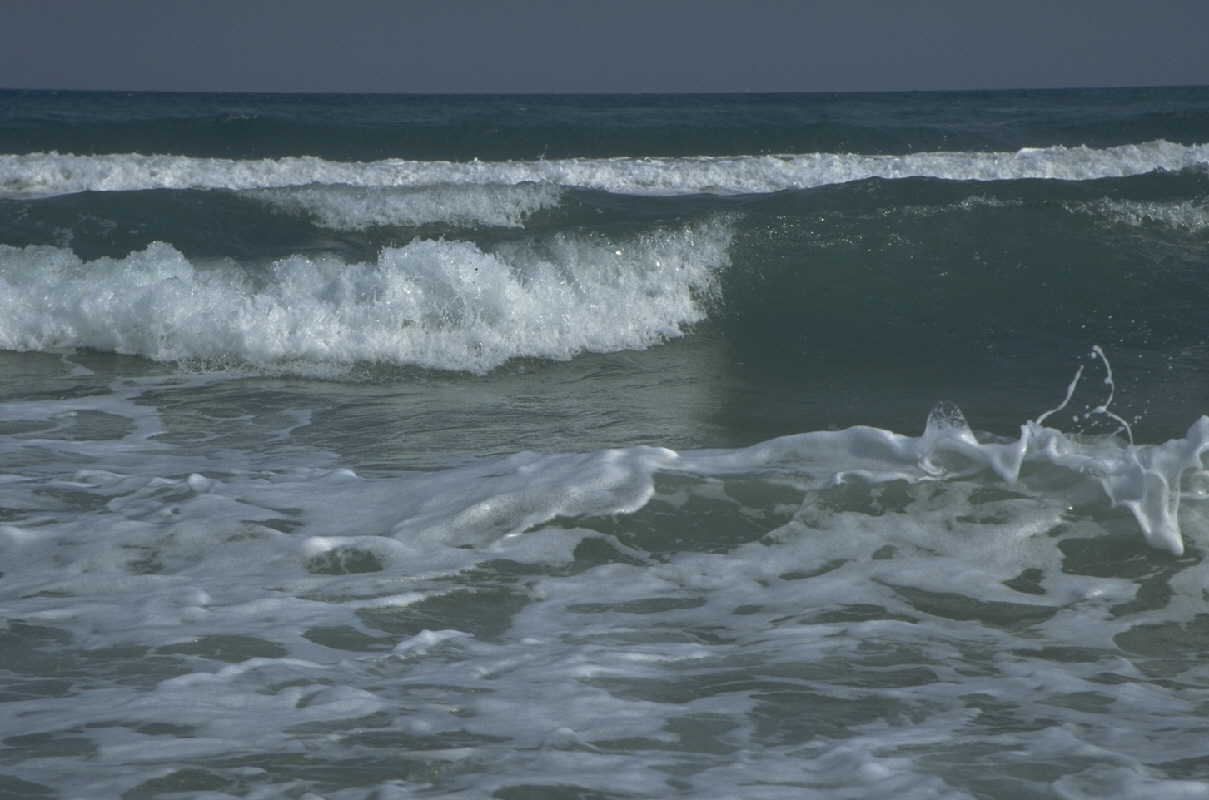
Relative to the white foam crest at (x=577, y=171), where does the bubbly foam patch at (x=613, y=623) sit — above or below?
below

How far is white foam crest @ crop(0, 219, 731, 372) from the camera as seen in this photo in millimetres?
7402

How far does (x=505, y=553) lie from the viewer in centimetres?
380

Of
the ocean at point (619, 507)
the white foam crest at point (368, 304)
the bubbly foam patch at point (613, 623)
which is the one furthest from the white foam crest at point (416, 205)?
the bubbly foam patch at point (613, 623)

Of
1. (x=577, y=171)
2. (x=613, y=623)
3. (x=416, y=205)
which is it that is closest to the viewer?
(x=613, y=623)

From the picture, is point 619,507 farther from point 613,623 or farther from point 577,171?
point 577,171

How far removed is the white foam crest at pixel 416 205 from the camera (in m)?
11.1

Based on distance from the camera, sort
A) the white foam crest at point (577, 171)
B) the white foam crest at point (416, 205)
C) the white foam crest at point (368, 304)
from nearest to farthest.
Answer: the white foam crest at point (368, 304), the white foam crest at point (416, 205), the white foam crest at point (577, 171)

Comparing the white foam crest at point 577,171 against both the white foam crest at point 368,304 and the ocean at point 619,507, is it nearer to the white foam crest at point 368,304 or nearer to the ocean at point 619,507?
the ocean at point 619,507

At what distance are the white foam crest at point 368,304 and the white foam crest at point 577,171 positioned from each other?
586 cm

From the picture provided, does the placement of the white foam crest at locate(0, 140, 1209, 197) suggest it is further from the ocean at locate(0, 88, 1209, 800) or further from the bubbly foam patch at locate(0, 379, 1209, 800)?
the bubbly foam patch at locate(0, 379, 1209, 800)

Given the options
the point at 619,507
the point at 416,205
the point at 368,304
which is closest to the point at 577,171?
the point at 416,205

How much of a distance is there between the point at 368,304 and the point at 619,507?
4.12 m

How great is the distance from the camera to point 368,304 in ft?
25.5

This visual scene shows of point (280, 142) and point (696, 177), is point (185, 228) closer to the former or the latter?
point (696, 177)
